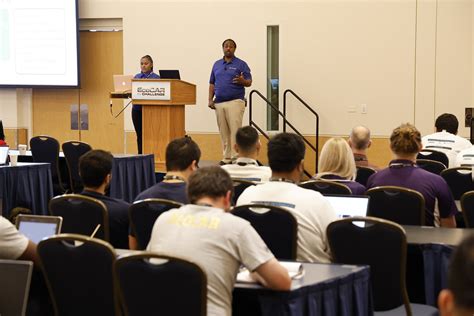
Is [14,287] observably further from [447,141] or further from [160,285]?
[447,141]

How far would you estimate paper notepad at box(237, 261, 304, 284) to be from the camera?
3.39 meters

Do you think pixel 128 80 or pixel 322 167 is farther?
pixel 128 80

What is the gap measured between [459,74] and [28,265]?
389 inches

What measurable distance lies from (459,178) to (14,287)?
398cm

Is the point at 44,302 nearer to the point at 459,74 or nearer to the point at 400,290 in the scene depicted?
the point at 400,290

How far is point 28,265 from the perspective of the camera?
3.52 meters

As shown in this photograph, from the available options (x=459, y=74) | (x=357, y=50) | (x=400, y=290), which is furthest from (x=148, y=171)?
(x=400, y=290)

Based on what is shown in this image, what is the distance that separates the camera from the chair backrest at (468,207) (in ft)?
15.9

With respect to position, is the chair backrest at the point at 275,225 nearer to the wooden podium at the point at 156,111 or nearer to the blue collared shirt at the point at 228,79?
the wooden podium at the point at 156,111

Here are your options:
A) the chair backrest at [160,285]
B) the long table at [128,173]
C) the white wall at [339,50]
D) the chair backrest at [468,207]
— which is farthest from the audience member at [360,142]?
the white wall at [339,50]

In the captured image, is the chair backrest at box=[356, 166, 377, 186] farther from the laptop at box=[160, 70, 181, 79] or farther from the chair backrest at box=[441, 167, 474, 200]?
the laptop at box=[160, 70, 181, 79]

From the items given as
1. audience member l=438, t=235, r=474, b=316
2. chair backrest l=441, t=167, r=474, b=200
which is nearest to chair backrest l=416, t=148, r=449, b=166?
chair backrest l=441, t=167, r=474, b=200

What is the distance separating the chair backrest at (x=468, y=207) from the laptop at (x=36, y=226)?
231cm

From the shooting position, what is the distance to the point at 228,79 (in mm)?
11742
